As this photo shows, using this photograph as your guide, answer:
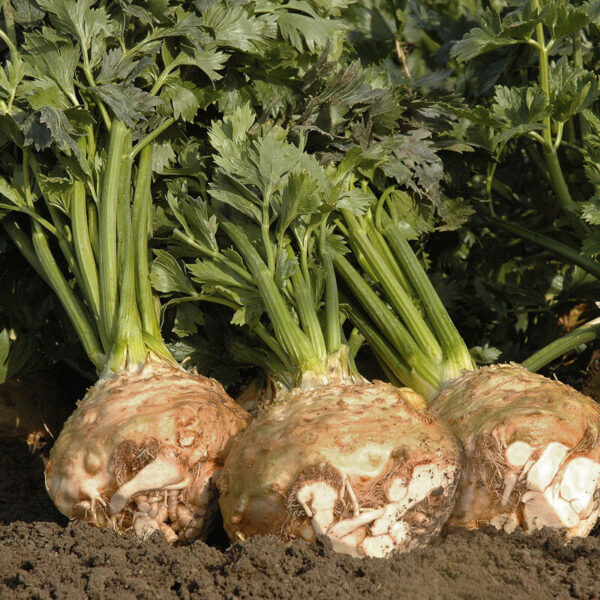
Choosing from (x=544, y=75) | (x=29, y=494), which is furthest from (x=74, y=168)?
(x=544, y=75)

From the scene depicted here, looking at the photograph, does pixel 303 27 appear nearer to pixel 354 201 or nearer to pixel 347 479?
pixel 354 201

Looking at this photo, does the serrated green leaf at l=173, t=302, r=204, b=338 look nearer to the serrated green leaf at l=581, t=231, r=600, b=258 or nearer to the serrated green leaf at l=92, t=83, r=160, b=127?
the serrated green leaf at l=92, t=83, r=160, b=127

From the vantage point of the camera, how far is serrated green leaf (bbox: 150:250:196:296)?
342 centimetres

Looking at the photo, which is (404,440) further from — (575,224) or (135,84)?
(135,84)

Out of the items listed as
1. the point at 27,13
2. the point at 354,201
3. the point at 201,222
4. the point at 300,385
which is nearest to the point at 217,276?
the point at 201,222

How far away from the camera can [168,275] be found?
11.3ft

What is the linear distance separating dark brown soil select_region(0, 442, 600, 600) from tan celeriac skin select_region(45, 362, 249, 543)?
0.41ft

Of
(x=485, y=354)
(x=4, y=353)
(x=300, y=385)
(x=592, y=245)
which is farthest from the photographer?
(x=4, y=353)

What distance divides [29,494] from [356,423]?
1.68 m

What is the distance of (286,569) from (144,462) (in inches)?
26.5

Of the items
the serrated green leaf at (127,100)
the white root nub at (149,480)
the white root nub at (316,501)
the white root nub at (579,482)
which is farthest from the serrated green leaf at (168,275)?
the white root nub at (579,482)

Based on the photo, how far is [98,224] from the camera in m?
3.47

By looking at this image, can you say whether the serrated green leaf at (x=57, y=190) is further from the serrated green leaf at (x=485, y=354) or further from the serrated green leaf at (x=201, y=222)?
the serrated green leaf at (x=485, y=354)

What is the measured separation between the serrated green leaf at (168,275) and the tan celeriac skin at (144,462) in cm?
55
